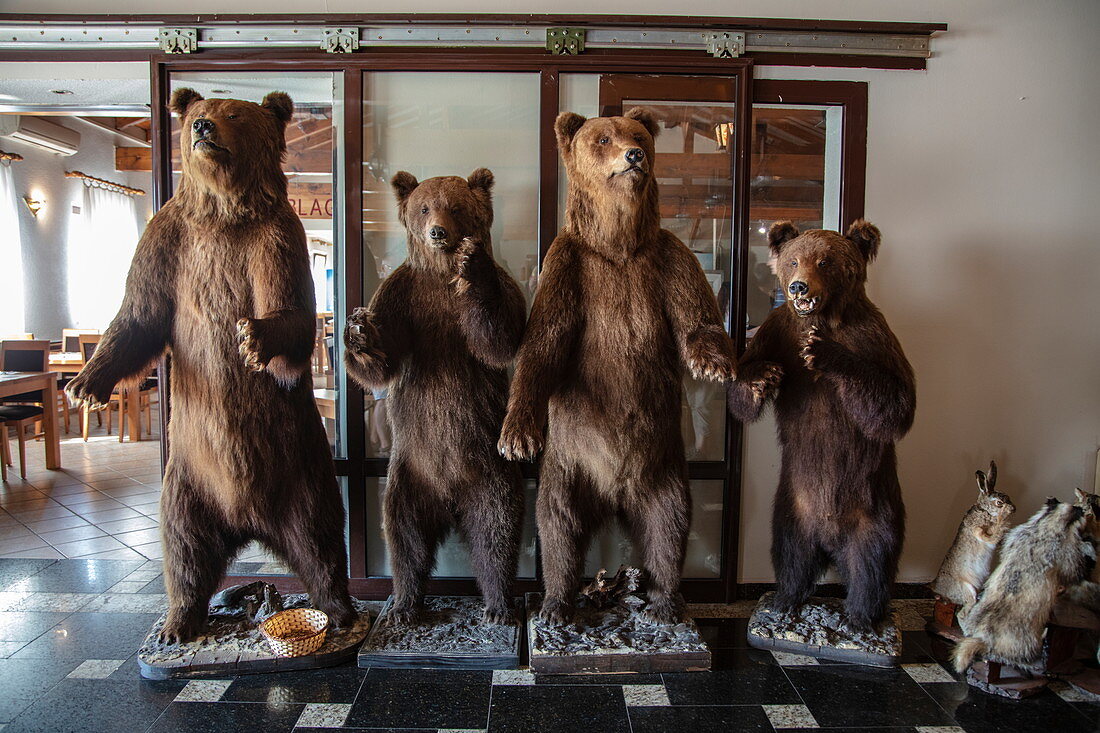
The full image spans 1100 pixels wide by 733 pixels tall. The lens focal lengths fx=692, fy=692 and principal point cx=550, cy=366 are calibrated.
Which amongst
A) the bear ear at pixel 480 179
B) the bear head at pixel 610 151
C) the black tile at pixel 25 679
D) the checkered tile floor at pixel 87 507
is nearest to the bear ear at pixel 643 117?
the bear head at pixel 610 151

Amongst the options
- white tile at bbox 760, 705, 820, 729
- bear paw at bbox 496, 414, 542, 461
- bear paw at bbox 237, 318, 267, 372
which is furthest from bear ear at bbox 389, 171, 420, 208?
white tile at bbox 760, 705, 820, 729

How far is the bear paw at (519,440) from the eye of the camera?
2141 mm

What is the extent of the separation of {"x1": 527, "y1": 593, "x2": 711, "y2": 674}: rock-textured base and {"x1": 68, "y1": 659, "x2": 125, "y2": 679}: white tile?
4.69 ft

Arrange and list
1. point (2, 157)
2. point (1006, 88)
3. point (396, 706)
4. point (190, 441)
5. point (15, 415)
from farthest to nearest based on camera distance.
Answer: point (2, 157) → point (15, 415) → point (1006, 88) → point (190, 441) → point (396, 706)

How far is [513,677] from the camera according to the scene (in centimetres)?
233

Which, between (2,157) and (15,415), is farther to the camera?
(2,157)

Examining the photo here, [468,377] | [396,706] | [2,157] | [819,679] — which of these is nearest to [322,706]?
[396,706]

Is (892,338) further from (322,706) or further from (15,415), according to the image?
(15,415)

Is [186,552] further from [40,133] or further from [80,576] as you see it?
[40,133]

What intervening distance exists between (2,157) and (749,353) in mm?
8554

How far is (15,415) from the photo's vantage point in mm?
5438

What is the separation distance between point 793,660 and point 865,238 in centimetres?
151

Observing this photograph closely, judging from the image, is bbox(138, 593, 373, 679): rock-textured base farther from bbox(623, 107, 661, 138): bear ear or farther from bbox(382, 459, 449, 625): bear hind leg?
bbox(623, 107, 661, 138): bear ear

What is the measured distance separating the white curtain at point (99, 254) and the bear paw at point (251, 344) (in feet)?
27.8
